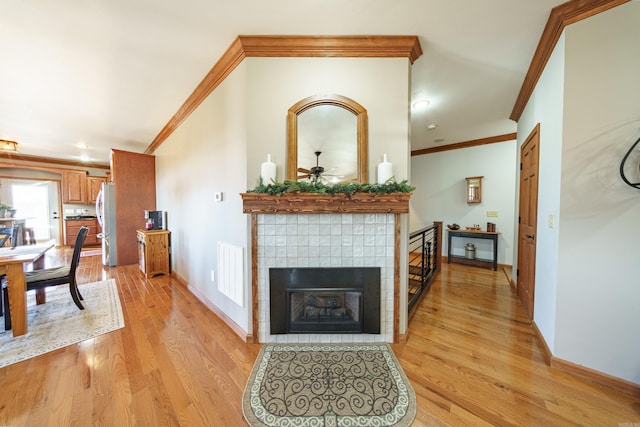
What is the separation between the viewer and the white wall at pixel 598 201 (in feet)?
4.68

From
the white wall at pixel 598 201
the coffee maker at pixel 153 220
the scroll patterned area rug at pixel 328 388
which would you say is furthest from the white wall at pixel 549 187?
the coffee maker at pixel 153 220

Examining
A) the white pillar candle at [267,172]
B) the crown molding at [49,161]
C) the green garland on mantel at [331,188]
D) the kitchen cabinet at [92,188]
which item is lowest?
the green garland on mantel at [331,188]

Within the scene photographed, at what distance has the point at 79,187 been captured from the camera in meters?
6.28

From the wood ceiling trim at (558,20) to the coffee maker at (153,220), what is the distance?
5459 millimetres

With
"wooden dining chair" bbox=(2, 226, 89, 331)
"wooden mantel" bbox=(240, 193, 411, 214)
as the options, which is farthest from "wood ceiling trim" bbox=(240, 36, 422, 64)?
"wooden dining chair" bbox=(2, 226, 89, 331)

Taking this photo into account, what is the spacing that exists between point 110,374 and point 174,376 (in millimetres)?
468

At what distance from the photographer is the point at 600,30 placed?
1492 mm

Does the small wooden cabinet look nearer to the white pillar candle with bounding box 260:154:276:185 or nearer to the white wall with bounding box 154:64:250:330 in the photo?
the white wall with bounding box 154:64:250:330

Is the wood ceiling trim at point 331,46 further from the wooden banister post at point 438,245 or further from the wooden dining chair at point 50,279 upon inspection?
the wooden banister post at point 438,245

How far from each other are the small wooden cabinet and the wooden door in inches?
200

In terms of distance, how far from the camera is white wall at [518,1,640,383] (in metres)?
1.43

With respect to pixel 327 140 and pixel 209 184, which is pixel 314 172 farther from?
pixel 209 184

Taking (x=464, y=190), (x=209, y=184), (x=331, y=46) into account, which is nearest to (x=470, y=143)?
(x=464, y=190)

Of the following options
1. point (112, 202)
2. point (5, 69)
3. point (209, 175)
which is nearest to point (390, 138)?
point (209, 175)
